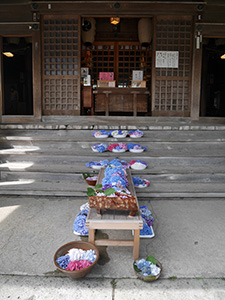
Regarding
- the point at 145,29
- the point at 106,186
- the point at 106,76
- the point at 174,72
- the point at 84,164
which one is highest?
the point at 145,29

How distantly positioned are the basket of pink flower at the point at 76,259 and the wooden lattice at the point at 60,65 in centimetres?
516

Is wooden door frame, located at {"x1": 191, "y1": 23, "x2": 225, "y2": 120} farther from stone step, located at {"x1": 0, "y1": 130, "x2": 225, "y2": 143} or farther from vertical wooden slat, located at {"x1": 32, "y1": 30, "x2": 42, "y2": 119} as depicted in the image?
vertical wooden slat, located at {"x1": 32, "y1": 30, "x2": 42, "y2": 119}

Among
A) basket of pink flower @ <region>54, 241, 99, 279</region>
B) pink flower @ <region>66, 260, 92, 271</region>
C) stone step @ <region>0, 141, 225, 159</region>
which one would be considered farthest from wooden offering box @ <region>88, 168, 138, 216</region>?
stone step @ <region>0, 141, 225, 159</region>

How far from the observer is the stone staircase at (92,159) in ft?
14.4

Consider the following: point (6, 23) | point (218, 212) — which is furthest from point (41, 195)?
point (6, 23)

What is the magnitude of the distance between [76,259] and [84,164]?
2683 millimetres

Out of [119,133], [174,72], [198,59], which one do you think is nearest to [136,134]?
[119,133]

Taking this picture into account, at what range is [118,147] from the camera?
16.5ft

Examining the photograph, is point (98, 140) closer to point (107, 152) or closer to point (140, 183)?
point (107, 152)

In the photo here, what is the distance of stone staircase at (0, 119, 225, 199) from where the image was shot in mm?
4395

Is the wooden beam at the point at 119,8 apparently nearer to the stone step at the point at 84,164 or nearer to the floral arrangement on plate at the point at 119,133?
the floral arrangement on plate at the point at 119,133

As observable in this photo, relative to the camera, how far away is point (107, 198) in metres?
2.54

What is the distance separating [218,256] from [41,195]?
2.82 m

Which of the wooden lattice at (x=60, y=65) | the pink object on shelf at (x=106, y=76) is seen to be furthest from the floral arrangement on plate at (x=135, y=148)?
the pink object on shelf at (x=106, y=76)
